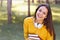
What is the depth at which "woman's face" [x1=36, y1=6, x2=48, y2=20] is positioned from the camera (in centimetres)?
183

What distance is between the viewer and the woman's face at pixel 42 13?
1.83 m

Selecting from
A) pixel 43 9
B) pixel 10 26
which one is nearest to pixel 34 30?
pixel 43 9

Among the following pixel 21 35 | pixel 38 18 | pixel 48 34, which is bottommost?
pixel 21 35

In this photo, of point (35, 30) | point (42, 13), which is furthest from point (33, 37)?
point (42, 13)

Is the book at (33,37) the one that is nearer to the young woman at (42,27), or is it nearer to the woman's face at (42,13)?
the young woman at (42,27)

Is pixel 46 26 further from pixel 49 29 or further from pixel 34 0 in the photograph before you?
pixel 34 0

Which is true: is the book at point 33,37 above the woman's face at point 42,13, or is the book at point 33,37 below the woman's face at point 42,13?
below

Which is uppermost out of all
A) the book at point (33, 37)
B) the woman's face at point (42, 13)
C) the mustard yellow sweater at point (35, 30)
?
the woman's face at point (42, 13)

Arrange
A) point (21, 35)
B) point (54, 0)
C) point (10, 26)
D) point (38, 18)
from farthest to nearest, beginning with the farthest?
point (54, 0) → point (10, 26) → point (21, 35) → point (38, 18)

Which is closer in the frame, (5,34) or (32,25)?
(32,25)

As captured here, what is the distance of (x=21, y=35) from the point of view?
3.85 metres

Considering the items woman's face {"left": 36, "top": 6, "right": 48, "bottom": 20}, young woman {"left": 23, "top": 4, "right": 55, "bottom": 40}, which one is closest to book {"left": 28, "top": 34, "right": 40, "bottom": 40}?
young woman {"left": 23, "top": 4, "right": 55, "bottom": 40}

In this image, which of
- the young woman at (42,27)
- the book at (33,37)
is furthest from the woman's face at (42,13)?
the book at (33,37)

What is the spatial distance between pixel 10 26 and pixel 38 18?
2.60 metres
